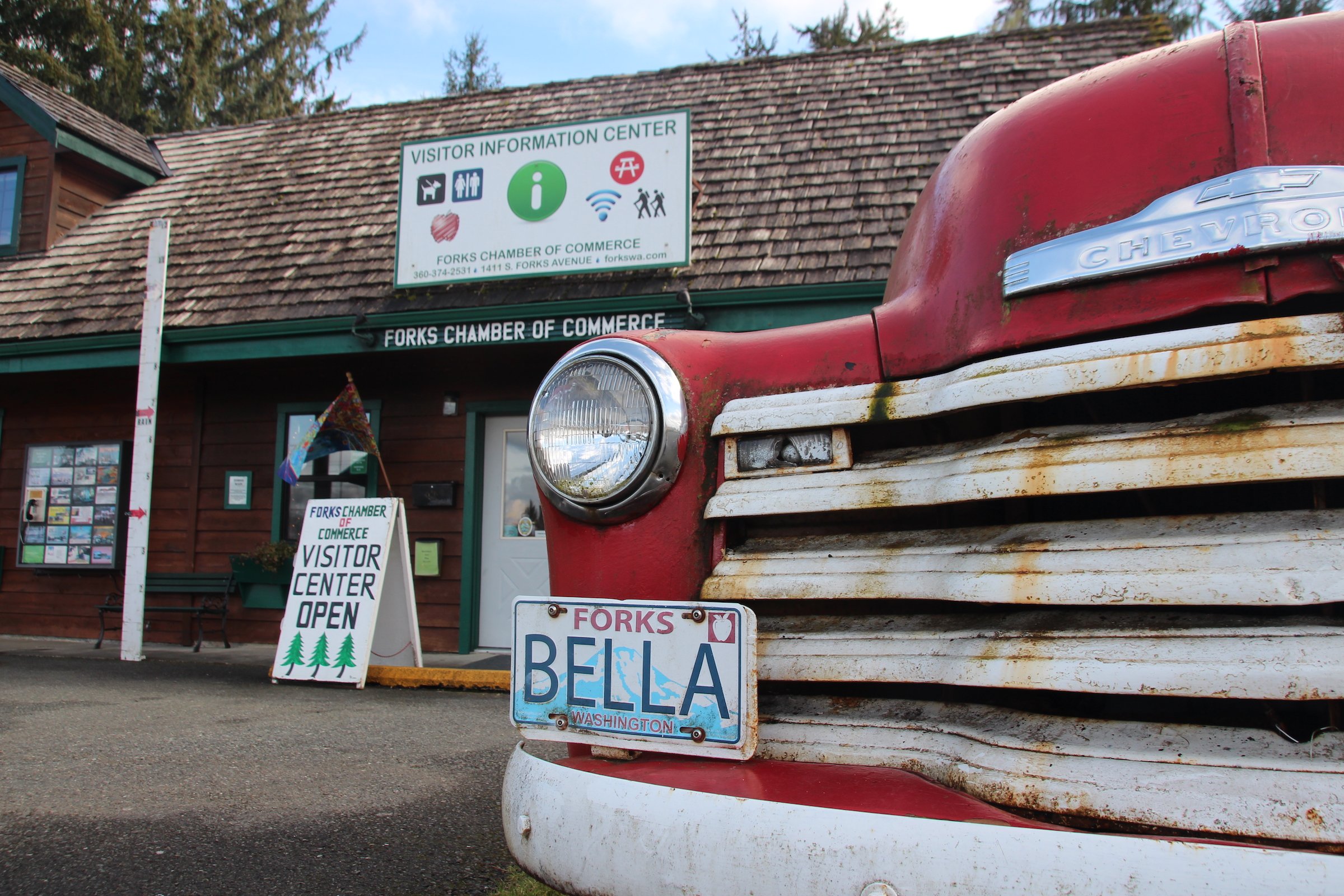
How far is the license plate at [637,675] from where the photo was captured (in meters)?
1.40

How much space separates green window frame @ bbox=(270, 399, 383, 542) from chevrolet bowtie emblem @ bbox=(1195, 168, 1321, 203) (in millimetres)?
7567

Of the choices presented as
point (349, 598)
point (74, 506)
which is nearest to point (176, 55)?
point (74, 506)

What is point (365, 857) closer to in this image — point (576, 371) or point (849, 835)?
A: point (576, 371)

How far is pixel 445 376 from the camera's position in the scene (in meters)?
8.05

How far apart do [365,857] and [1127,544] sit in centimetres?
207

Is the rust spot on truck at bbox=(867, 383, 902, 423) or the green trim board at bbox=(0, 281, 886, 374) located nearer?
the rust spot on truck at bbox=(867, 383, 902, 423)

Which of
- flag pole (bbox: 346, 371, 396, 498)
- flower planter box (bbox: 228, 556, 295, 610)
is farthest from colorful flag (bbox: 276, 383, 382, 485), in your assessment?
flower planter box (bbox: 228, 556, 295, 610)

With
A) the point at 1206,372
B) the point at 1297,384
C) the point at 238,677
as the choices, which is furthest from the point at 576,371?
the point at 238,677

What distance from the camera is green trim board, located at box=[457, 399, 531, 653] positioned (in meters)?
7.72

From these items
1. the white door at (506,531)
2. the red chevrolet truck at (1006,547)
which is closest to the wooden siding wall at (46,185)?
the white door at (506,531)

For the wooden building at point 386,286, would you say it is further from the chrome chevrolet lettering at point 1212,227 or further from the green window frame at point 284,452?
the chrome chevrolet lettering at point 1212,227

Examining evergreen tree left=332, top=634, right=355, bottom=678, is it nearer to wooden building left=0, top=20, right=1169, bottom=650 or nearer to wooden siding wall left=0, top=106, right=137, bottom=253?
wooden building left=0, top=20, right=1169, bottom=650

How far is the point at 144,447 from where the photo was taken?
671 centimetres

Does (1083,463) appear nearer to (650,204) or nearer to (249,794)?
(249,794)
